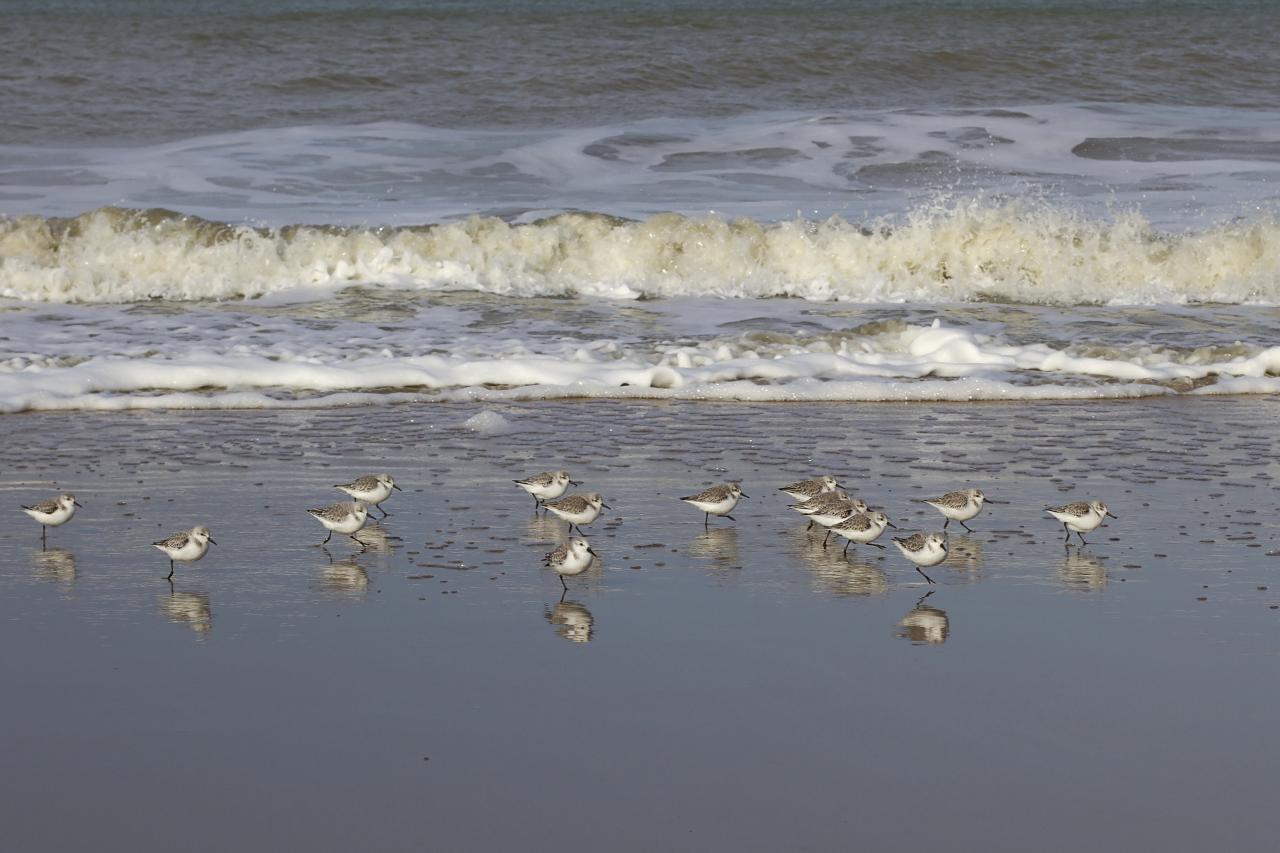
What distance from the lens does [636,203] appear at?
24891 mm

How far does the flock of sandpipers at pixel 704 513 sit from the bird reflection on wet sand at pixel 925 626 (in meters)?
0.48

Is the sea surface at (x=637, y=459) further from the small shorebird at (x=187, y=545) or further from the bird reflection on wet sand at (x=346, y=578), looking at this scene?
the small shorebird at (x=187, y=545)

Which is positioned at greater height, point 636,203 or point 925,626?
point 925,626

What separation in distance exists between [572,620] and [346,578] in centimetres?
138

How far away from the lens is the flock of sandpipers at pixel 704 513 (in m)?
8.06

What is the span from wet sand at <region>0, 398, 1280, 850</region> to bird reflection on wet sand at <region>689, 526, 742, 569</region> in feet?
0.11

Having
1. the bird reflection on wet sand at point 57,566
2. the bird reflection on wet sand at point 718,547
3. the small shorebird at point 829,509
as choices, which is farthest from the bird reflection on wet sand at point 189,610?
the small shorebird at point 829,509

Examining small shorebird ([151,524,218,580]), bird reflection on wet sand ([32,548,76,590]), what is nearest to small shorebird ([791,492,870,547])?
small shorebird ([151,524,218,580])

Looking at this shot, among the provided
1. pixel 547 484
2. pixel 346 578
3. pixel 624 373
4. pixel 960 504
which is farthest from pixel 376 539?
pixel 624 373

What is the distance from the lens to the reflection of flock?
763 centimetres

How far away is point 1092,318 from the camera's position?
1838cm

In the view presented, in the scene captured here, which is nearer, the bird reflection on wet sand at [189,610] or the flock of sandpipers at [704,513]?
the bird reflection on wet sand at [189,610]

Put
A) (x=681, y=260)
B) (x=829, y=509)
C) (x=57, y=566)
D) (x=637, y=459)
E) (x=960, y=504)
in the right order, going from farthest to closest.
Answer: (x=681, y=260) < (x=637, y=459) < (x=960, y=504) < (x=829, y=509) < (x=57, y=566)

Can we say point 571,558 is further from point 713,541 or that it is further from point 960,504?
point 960,504
